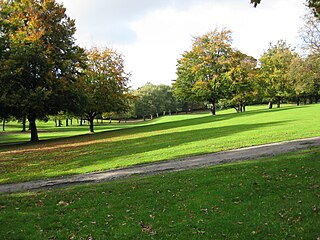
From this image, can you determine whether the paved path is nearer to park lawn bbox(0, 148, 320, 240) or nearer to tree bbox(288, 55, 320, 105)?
park lawn bbox(0, 148, 320, 240)

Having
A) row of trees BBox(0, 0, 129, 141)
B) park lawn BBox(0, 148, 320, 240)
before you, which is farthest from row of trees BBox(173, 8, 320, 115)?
park lawn BBox(0, 148, 320, 240)

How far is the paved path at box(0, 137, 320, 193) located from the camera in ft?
41.0

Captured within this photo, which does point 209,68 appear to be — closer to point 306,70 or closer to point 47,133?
point 306,70

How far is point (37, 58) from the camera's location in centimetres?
2889

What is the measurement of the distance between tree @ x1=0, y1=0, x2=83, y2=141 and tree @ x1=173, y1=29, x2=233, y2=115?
25.3 m

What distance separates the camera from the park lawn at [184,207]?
6.45 meters

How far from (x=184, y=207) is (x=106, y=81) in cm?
3707

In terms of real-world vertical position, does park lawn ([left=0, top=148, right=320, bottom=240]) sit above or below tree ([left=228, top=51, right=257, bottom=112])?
below

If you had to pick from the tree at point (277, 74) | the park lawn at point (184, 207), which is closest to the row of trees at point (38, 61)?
the park lawn at point (184, 207)

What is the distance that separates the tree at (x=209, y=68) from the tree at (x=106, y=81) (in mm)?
14532

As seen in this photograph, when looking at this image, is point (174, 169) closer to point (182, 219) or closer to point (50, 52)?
point (182, 219)

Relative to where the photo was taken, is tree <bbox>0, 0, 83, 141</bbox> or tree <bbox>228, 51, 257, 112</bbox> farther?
tree <bbox>228, 51, 257, 112</bbox>

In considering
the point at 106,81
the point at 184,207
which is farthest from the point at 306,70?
the point at 184,207

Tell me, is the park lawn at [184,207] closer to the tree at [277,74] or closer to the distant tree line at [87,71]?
the distant tree line at [87,71]
